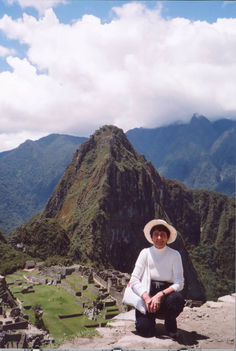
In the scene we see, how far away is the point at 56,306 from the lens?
2586cm

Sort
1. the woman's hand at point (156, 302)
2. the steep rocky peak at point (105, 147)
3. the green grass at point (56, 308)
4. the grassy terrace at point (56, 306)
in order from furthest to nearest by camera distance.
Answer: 1. the steep rocky peak at point (105, 147)
2. the grassy terrace at point (56, 306)
3. the green grass at point (56, 308)
4. the woman's hand at point (156, 302)

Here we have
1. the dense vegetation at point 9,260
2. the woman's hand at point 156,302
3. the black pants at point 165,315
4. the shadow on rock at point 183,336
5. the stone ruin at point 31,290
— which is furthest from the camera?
the dense vegetation at point 9,260

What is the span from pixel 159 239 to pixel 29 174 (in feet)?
447

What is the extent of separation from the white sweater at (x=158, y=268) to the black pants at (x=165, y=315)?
229mm

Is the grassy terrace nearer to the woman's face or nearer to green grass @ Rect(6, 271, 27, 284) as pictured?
green grass @ Rect(6, 271, 27, 284)

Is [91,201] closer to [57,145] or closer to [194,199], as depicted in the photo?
[57,145]

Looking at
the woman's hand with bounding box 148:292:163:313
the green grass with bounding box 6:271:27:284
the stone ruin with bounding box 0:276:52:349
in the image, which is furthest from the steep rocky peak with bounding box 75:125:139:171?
the woman's hand with bounding box 148:292:163:313

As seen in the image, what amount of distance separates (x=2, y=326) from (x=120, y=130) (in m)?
111

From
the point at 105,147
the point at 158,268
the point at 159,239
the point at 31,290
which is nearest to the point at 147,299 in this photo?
→ the point at 158,268

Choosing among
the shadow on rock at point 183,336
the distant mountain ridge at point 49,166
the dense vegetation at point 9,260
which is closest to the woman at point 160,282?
the shadow on rock at point 183,336

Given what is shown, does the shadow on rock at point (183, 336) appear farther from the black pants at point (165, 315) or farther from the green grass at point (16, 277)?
the green grass at point (16, 277)

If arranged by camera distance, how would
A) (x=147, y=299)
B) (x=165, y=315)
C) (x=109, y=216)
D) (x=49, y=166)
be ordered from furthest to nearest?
(x=49, y=166), (x=109, y=216), (x=165, y=315), (x=147, y=299)

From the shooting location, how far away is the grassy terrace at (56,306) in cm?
2117

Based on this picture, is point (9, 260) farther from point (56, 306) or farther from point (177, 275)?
point (177, 275)
